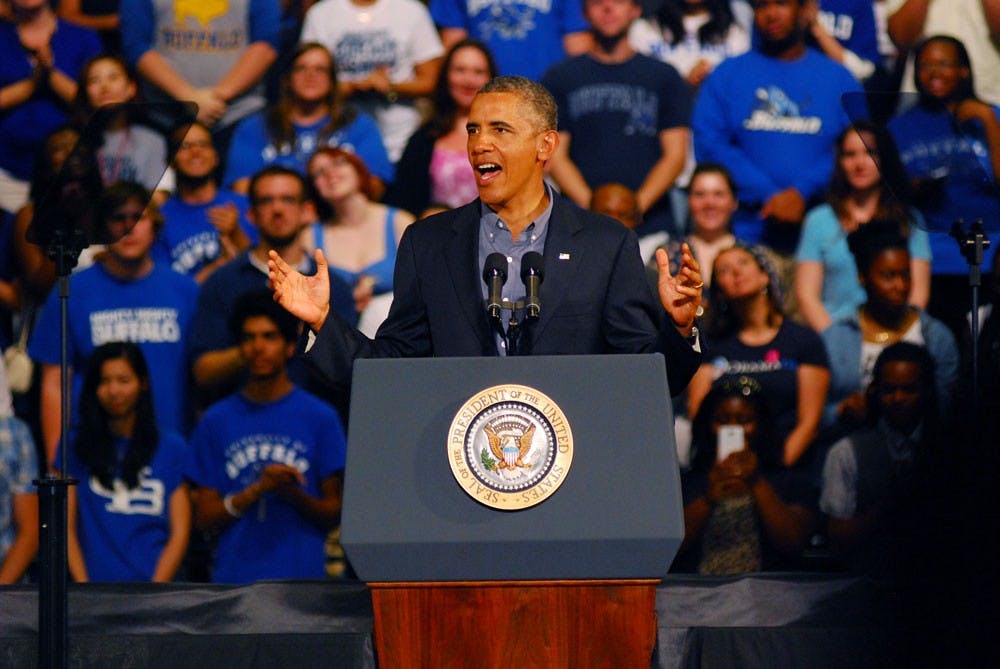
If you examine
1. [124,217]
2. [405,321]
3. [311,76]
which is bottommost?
[405,321]

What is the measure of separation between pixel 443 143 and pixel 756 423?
164 cm

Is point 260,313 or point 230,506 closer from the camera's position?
point 230,506

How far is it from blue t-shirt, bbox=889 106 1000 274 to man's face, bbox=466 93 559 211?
1.89 m

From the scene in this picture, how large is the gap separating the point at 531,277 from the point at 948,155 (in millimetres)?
2376

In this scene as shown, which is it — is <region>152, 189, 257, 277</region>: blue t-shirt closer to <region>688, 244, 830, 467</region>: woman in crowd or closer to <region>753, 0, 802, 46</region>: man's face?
<region>688, 244, 830, 467</region>: woman in crowd

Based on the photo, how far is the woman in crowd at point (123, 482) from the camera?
495 cm

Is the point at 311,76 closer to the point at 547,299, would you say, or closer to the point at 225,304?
the point at 225,304

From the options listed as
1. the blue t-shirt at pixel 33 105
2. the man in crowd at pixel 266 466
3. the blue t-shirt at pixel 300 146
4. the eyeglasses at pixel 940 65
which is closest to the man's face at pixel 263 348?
the man in crowd at pixel 266 466

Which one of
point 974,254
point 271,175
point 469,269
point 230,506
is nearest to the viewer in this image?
point 469,269

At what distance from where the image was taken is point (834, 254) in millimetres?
5082

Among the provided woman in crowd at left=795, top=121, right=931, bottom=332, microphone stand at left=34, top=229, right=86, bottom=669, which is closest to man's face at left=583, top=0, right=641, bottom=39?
woman in crowd at left=795, top=121, right=931, bottom=332

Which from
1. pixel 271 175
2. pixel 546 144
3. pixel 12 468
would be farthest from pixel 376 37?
pixel 546 144

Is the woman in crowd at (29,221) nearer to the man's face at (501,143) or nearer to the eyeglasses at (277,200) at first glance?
the eyeglasses at (277,200)

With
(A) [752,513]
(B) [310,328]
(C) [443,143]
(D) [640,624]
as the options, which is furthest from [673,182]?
(D) [640,624]
